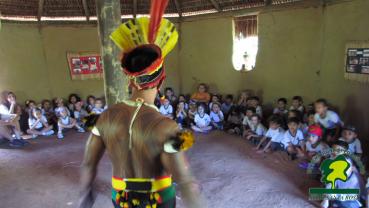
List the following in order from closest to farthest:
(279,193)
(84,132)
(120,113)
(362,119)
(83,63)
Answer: (120,113), (279,193), (362,119), (84,132), (83,63)

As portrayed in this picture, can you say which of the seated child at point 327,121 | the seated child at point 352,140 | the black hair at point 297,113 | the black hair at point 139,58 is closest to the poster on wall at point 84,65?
the black hair at point 297,113

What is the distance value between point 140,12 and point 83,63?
70.6 inches

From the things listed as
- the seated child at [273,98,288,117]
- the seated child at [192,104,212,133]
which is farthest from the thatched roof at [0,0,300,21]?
the seated child at [192,104,212,133]

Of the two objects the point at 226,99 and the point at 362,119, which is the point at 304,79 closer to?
the point at 362,119

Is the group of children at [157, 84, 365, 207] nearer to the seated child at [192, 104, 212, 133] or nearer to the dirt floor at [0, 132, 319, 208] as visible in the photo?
the seated child at [192, 104, 212, 133]

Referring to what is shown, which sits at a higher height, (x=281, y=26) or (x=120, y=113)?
(x=281, y=26)

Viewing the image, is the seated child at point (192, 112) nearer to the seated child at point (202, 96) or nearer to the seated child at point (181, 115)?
the seated child at point (181, 115)

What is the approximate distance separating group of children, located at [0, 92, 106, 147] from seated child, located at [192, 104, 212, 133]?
1.84 meters

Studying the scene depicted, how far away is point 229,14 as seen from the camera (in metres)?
6.39

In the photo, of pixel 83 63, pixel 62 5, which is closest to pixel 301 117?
pixel 83 63

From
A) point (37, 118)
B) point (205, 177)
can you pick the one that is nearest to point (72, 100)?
point (37, 118)

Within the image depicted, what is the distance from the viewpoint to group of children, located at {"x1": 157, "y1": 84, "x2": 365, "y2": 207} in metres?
3.60

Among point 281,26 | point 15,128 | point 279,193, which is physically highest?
point 281,26

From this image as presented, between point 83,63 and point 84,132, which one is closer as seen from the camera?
point 84,132
